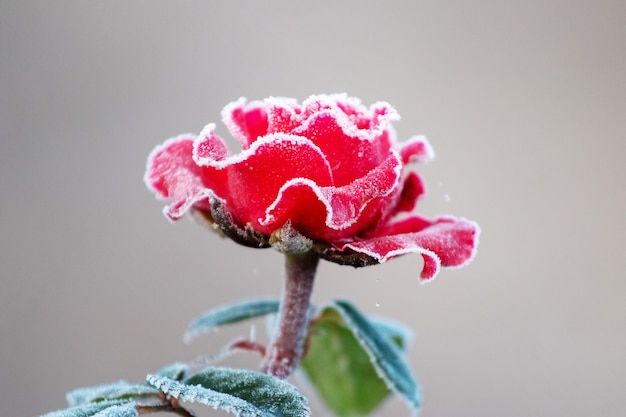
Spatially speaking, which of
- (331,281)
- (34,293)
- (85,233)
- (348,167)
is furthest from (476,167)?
(348,167)

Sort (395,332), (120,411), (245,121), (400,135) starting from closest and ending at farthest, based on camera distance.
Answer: (120,411) → (245,121) → (395,332) → (400,135)

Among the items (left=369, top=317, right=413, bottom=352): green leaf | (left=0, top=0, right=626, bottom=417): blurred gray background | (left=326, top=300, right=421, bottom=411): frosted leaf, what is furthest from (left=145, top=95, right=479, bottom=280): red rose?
(left=0, top=0, right=626, bottom=417): blurred gray background

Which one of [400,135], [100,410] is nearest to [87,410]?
[100,410]

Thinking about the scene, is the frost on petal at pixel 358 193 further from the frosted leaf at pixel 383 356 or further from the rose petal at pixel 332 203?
the frosted leaf at pixel 383 356

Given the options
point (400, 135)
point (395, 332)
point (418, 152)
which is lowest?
point (395, 332)

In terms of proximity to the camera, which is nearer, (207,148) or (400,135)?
(207,148)

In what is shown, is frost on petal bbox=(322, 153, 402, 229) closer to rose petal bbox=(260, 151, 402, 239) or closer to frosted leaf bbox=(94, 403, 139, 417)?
rose petal bbox=(260, 151, 402, 239)

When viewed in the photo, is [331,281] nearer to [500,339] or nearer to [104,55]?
[500,339]

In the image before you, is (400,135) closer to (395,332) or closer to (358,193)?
(395,332)
